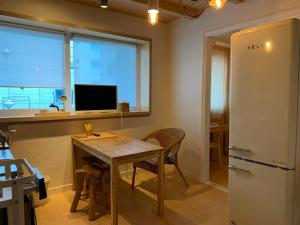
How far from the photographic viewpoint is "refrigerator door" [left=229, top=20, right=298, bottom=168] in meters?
1.67

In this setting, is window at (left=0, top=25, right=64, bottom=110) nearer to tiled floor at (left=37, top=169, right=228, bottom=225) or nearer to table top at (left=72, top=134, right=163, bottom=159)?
table top at (left=72, top=134, right=163, bottom=159)

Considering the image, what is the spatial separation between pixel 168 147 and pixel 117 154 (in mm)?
983

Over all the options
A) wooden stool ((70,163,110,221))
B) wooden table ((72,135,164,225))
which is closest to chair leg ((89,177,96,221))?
wooden stool ((70,163,110,221))

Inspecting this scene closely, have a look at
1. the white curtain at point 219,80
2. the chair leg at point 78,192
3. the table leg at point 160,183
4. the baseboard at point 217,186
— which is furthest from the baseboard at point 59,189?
the white curtain at point 219,80

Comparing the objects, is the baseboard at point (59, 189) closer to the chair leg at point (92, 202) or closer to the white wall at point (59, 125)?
the white wall at point (59, 125)

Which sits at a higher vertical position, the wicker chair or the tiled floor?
the wicker chair

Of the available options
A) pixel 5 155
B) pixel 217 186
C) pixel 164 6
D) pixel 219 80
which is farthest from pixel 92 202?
pixel 219 80

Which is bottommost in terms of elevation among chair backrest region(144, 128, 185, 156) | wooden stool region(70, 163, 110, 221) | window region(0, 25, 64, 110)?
wooden stool region(70, 163, 110, 221)

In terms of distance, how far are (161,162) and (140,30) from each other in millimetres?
2168

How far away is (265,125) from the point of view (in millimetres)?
1801

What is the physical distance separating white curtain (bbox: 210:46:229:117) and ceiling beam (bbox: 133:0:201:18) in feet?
4.71

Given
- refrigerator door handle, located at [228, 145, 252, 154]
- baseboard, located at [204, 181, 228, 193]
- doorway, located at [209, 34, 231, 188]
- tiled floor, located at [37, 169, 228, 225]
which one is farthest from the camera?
doorway, located at [209, 34, 231, 188]

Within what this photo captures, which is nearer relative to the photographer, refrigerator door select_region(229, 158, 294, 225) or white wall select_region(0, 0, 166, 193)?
refrigerator door select_region(229, 158, 294, 225)

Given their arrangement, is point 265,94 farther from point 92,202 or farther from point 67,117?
point 67,117
